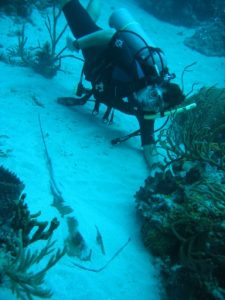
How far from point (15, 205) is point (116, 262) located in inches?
51.3

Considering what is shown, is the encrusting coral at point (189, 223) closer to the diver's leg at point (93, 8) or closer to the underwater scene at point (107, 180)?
the underwater scene at point (107, 180)

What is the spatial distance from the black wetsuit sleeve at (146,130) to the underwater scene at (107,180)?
0.06 feet

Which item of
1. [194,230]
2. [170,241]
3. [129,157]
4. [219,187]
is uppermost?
[219,187]

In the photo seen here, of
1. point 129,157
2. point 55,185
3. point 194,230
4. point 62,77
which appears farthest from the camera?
point 62,77

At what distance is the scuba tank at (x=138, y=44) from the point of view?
4941mm

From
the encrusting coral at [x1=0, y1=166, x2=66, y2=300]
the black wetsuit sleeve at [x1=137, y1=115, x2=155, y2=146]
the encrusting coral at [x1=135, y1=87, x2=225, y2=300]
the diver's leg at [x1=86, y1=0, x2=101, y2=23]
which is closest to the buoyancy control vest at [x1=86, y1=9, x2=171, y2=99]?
the black wetsuit sleeve at [x1=137, y1=115, x2=155, y2=146]

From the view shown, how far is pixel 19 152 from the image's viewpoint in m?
4.29

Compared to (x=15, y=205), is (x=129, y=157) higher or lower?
lower

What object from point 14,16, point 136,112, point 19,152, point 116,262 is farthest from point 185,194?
point 14,16

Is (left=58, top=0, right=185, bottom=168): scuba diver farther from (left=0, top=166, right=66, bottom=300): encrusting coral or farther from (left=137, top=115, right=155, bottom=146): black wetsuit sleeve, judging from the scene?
(left=0, top=166, right=66, bottom=300): encrusting coral

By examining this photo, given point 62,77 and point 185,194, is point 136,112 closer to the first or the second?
point 185,194

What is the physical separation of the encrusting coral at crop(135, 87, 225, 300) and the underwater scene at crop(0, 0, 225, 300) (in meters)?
0.01

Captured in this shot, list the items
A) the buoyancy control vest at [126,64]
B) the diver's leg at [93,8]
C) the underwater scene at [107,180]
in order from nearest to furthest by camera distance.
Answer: the underwater scene at [107,180] → the buoyancy control vest at [126,64] → the diver's leg at [93,8]

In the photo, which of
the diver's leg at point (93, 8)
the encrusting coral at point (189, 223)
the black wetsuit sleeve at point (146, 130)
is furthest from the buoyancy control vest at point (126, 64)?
the diver's leg at point (93, 8)
